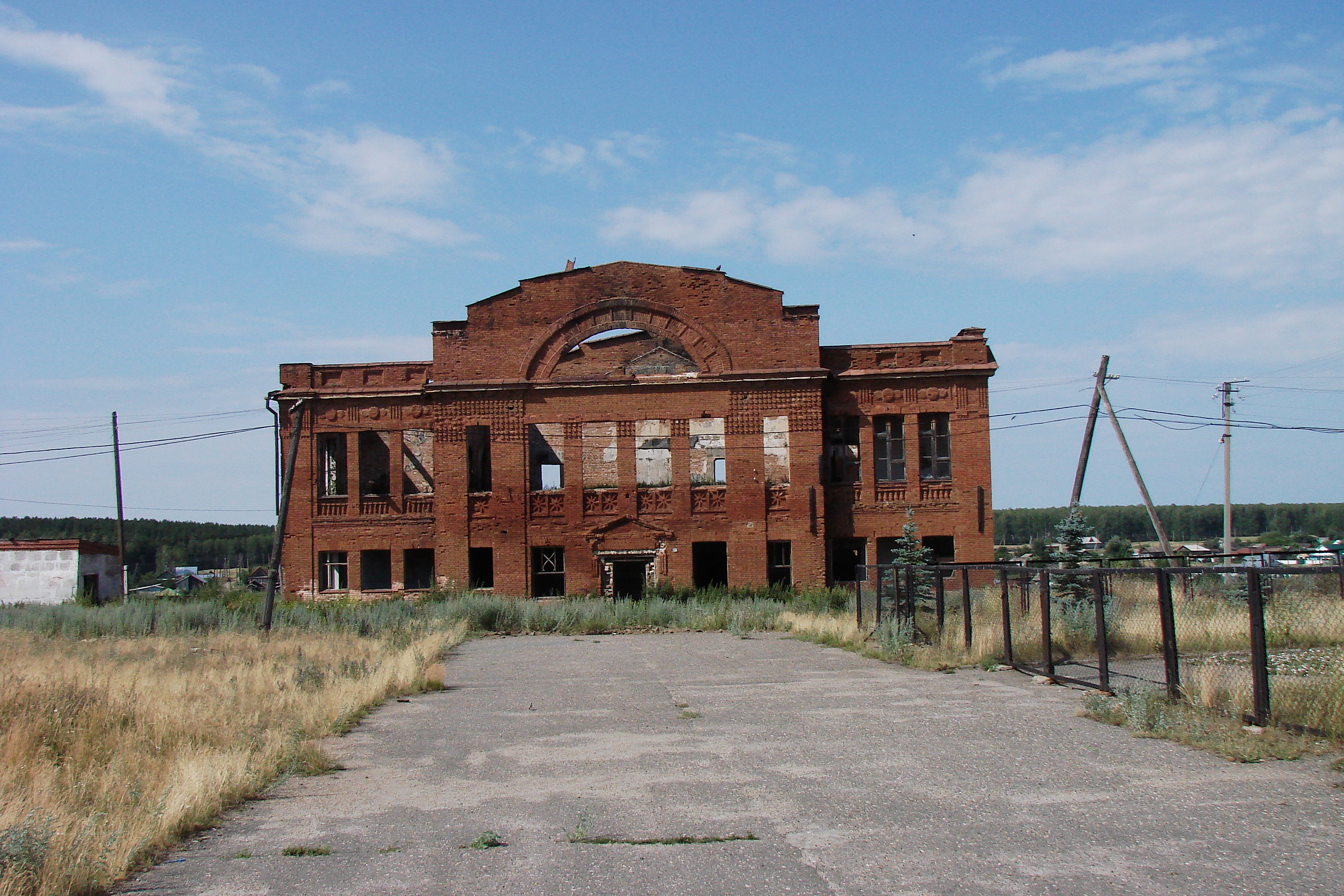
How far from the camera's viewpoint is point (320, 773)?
831 cm

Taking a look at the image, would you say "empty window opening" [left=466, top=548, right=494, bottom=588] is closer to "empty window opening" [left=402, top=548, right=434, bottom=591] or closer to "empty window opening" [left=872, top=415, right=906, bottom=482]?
"empty window opening" [left=402, top=548, right=434, bottom=591]

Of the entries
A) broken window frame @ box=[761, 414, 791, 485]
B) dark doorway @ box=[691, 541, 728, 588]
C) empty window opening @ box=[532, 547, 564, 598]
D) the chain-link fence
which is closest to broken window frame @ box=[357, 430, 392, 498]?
empty window opening @ box=[532, 547, 564, 598]

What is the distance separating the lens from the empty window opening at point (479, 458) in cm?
3338

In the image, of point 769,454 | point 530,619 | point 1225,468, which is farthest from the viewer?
point 1225,468

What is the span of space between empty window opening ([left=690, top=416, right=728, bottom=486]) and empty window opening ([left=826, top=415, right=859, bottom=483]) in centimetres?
345

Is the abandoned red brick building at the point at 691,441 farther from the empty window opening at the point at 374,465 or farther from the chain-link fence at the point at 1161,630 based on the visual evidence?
the chain-link fence at the point at 1161,630

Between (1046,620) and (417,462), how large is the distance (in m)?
24.9

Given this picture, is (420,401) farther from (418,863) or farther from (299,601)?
(418,863)

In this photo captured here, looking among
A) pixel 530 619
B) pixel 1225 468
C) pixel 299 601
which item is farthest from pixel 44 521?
pixel 1225 468

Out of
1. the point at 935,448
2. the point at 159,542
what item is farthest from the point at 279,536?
the point at 159,542

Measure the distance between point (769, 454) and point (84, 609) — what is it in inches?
772

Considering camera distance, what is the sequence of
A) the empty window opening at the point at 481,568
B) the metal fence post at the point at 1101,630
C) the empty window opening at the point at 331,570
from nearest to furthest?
1. the metal fence post at the point at 1101,630
2. the empty window opening at the point at 481,568
3. the empty window opening at the point at 331,570

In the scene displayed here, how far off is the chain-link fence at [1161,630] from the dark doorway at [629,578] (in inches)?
449

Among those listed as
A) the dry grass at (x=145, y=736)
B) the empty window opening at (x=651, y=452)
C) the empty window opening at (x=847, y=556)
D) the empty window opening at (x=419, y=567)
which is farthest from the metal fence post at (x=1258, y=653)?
the empty window opening at (x=419, y=567)
